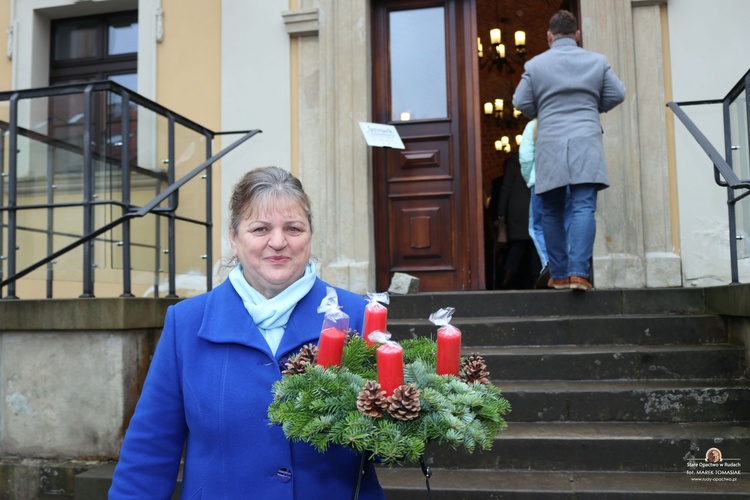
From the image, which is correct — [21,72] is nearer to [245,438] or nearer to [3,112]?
[3,112]

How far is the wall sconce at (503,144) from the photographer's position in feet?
43.4

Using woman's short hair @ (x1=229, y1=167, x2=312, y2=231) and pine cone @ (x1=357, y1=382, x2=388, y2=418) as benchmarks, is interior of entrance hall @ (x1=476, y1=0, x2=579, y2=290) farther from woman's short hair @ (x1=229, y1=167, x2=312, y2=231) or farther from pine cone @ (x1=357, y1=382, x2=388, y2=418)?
pine cone @ (x1=357, y1=382, x2=388, y2=418)

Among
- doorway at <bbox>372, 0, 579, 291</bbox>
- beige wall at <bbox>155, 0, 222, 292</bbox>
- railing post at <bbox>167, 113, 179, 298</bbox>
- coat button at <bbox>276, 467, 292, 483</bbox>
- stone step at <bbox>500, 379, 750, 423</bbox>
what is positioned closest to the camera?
coat button at <bbox>276, 467, 292, 483</bbox>

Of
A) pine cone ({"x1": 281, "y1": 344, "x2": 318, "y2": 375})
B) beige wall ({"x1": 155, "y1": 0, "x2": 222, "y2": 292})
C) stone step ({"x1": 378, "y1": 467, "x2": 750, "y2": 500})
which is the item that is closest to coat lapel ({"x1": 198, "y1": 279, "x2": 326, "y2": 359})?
pine cone ({"x1": 281, "y1": 344, "x2": 318, "y2": 375})

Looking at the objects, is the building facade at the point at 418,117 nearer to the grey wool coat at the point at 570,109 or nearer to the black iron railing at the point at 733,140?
the black iron railing at the point at 733,140

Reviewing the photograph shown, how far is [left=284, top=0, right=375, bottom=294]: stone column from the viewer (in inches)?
252

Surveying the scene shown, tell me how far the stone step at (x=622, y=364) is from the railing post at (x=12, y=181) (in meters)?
3.17

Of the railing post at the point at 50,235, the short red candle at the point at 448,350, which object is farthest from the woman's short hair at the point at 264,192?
the railing post at the point at 50,235

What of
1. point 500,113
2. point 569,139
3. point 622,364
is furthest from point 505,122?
point 622,364

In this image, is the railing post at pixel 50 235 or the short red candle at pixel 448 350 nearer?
the short red candle at pixel 448 350

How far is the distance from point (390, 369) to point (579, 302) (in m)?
3.76

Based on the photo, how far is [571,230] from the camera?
504 cm

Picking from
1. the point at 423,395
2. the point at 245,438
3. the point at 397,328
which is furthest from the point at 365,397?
the point at 397,328

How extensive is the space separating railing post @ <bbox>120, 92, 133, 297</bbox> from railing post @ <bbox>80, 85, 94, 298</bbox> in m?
0.19
